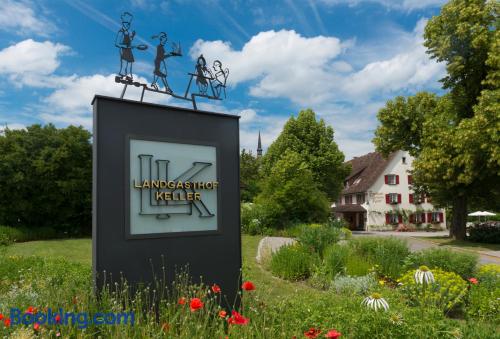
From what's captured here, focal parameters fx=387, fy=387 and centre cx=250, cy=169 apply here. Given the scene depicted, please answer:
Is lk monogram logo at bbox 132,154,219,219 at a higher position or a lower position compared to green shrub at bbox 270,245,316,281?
higher

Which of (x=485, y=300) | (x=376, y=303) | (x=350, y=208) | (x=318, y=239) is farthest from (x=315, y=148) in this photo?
(x=376, y=303)

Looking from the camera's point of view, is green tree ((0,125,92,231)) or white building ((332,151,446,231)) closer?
green tree ((0,125,92,231))

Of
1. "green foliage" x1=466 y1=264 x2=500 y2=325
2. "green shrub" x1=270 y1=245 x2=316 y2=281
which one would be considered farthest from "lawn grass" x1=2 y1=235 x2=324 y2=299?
"green foliage" x1=466 y1=264 x2=500 y2=325

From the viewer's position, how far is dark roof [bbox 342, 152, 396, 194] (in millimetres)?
45531

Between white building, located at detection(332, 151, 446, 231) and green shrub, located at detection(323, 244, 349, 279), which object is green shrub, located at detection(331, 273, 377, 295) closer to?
green shrub, located at detection(323, 244, 349, 279)

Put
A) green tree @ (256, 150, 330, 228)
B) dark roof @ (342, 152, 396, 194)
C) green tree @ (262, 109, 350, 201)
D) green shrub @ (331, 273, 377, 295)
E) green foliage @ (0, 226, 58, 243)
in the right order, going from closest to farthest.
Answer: green shrub @ (331, 273, 377, 295) < green foliage @ (0, 226, 58, 243) < green tree @ (256, 150, 330, 228) < green tree @ (262, 109, 350, 201) < dark roof @ (342, 152, 396, 194)

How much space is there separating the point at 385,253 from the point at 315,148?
100ft

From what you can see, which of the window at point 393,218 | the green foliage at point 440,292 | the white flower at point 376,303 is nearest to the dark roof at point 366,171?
the window at point 393,218

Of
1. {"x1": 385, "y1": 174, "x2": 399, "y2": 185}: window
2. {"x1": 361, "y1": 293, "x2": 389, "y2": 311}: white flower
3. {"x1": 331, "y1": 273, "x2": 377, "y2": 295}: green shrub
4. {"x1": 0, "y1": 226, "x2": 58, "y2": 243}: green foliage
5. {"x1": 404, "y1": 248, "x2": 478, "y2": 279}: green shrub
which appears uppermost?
{"x1": 385, "y1": 174, "x2": 399, "y2": 185}: window

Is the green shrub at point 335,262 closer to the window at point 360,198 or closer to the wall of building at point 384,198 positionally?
the wall of building at point 384,198

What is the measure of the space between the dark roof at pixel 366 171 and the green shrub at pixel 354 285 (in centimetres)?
3752

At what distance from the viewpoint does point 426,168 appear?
866 inches

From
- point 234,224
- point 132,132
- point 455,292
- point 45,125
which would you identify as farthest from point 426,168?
point 45,125

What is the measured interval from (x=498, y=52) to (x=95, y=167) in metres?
20.9
